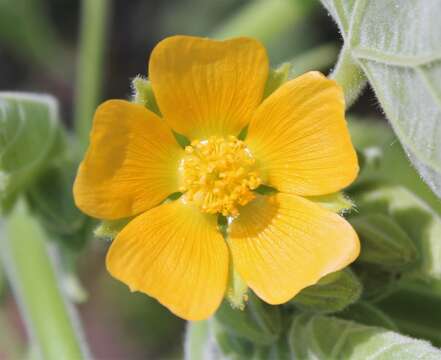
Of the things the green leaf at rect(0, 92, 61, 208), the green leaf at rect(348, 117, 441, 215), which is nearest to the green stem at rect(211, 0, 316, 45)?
the green leaf at rect(348, 117, 441, 215)

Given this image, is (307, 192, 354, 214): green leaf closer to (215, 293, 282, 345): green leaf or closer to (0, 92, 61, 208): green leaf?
(215, 293, 282, 345): green leaf

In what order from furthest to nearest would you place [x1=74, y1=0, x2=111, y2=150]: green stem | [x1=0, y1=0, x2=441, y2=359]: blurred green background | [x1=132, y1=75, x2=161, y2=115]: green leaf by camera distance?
[x1=0, y1=0, x2=441, y2=359]: blurred green background, [x1=74, y1=0, x2=111, y2=150]: green stem, [x1=132, y1=75, x2=161, y2=115]: green leaf

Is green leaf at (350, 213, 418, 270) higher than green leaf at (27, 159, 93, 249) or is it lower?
higher

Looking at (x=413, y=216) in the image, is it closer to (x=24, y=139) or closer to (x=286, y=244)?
(x=286, y=244)

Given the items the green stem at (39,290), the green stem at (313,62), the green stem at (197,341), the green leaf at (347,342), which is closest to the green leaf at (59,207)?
the green stem at (39,290)

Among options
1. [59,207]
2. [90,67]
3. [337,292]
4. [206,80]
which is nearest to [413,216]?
[337,292]

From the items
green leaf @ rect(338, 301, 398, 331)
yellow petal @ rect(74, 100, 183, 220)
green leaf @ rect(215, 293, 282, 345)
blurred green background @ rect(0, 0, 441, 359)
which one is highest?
yellow petal @ rect(74, 100, 183, 220)
